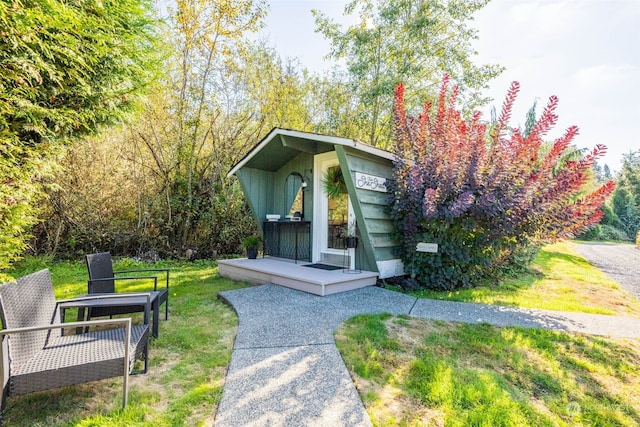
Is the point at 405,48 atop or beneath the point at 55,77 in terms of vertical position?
atop

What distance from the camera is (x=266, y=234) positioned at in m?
7.40

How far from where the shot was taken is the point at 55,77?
2855 mm

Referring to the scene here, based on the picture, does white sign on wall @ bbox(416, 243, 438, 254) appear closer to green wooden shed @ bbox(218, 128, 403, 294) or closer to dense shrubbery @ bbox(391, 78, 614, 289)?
dense shrubbery @ bbox(391, 78, 614, 289)

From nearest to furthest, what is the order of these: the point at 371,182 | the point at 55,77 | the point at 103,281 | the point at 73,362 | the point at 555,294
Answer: the point at 73,362
the point at 55,77
the point at 103,281
the point at 371,182
the point at 555,294

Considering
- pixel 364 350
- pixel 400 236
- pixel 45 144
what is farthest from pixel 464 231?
pixel 45 144

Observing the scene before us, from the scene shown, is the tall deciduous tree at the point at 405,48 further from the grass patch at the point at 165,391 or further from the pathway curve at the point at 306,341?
the grass patch at the point at 165,391

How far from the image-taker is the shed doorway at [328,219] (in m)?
5.97

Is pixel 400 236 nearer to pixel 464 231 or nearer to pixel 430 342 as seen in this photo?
pixel 464 231

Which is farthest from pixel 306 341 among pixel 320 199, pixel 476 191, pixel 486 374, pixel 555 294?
pixel 555 294

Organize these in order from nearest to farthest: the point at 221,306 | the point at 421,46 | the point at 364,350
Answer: the point at 364,350 < the point at 221,306 < the point at 421,46

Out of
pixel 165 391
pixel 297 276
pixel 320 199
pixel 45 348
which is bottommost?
pixel 165 391

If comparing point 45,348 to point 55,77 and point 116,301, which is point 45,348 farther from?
point 55,77

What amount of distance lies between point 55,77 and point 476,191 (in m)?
5.32

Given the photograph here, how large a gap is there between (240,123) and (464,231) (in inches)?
261
